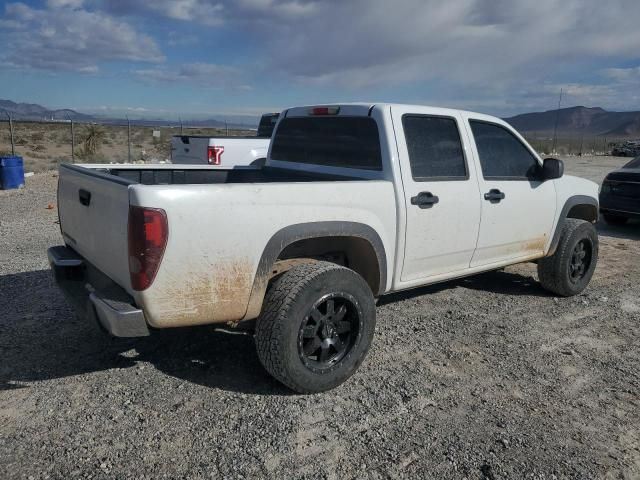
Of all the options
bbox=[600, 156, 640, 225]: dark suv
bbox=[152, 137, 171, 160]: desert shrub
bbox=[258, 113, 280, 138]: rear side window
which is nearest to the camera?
bbox=[600, 156, 640, 225]: dark suv

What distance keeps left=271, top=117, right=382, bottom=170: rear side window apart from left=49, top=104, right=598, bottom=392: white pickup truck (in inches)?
0.6

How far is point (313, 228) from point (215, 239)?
679 millimetres

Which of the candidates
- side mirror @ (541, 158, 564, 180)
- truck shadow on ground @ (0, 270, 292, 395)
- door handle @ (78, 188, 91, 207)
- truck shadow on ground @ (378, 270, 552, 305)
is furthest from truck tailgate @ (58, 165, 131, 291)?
side mirror @ (541, 158, 564, 180)

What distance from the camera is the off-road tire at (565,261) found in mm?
5688

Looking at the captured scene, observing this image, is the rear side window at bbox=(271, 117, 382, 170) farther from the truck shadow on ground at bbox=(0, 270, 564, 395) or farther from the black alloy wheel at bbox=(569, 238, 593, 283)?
the black alloy wheel at bbox=(569, 238, 593, 283)

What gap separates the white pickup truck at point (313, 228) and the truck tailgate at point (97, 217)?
0.01 metres

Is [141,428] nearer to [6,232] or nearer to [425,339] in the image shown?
[425,339]

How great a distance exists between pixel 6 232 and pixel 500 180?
23.3 ft

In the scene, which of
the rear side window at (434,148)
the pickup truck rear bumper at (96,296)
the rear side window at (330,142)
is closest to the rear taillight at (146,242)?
the pickup truck rear bumper at (96,296)

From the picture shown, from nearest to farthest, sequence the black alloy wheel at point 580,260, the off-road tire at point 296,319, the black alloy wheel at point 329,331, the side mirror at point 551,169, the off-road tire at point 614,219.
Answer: the off-road tire at point 296,319 < the black alloy wheel at point 329,331 < the side mirror at point 551,169 < the black alloy wheel at point 580,260 < the off-road tire at point 614,219

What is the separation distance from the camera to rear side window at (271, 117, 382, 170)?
14.1ft

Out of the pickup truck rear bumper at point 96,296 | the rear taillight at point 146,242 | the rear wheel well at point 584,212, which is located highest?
the rear taillight at point 146,242

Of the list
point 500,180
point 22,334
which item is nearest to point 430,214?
point 500,180

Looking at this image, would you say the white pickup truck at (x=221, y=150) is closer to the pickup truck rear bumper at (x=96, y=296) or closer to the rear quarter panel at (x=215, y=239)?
the pickup truck rear bumper at (x=96, y=296)
